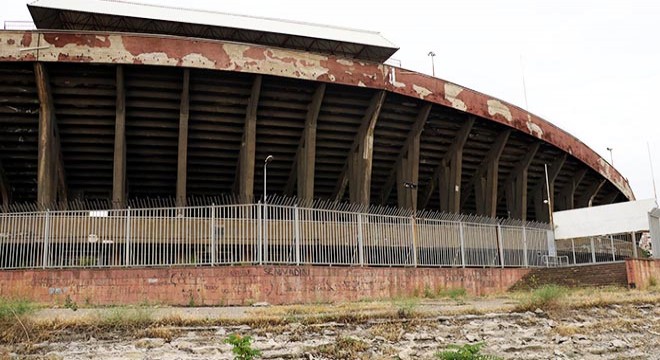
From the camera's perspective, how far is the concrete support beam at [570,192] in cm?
3591

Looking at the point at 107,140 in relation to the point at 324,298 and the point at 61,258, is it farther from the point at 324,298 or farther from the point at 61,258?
the point at 324,298

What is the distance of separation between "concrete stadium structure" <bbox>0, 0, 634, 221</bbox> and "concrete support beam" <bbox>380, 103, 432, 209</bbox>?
61 millimetres

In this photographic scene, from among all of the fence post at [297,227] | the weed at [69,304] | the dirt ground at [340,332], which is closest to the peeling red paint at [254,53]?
the fence post at [297,227]

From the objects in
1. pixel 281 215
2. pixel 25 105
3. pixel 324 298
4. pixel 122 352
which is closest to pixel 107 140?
pixel 25 105

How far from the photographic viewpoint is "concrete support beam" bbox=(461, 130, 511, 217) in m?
29.4

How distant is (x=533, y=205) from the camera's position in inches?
1462

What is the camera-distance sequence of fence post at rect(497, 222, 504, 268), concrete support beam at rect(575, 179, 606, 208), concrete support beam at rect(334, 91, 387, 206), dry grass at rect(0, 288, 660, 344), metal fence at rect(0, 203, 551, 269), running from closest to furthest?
1. dry grass at rect(0, 288, 660, 344)
2. metal fence at rect(0, 203, 551, 269)
3. fence post at rect(497, 222, 504, 268)
4. concrete support beam at rect(334, 91, 387, 206)
5. concrete support beam at rect(575, 179, 606, 208)

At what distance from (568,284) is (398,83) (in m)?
9.16

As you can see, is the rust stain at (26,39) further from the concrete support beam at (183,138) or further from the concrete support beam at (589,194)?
the concrete support beam at (589,194)

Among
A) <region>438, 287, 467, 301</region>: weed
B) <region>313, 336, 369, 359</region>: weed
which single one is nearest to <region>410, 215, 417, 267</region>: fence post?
<region>438, 287, 467, 301</region>: weed

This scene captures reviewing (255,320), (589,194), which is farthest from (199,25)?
(589,194)

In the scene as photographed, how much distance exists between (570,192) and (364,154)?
16.8 metres

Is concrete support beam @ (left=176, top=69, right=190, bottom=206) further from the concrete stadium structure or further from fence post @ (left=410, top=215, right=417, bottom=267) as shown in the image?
fence post @ (left=410, top=215, right=417, bottom=267)

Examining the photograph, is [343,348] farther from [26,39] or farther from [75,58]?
[26,39]
